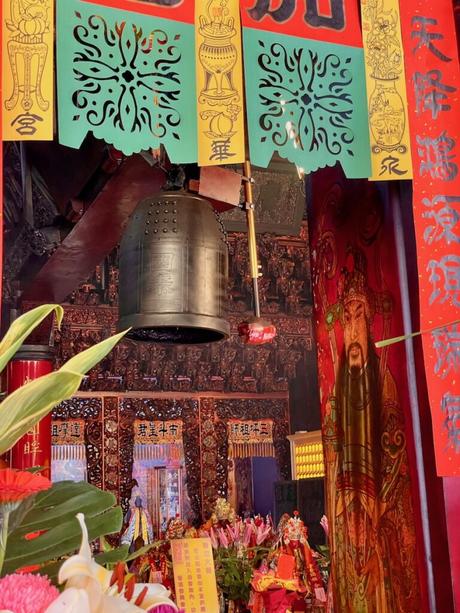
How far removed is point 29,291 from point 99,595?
436cm

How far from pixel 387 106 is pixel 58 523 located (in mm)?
1890

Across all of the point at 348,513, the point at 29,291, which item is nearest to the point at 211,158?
the point at 348,513

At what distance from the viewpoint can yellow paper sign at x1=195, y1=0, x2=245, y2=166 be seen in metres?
2.21

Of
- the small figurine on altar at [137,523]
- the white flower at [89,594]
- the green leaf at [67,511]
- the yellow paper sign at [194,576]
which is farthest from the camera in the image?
the small figurine on altar at [137,523]

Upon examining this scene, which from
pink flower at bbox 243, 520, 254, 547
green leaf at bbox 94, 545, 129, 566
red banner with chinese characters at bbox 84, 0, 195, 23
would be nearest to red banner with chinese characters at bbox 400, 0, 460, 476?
red banner with chinese characters at bbox 84, 0, 195, 23

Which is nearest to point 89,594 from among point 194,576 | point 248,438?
point 194,576

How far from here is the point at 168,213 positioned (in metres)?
2.35

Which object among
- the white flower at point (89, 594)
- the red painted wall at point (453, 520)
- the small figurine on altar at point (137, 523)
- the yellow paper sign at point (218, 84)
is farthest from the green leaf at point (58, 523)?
the small figurine on altar at point (137, 523)

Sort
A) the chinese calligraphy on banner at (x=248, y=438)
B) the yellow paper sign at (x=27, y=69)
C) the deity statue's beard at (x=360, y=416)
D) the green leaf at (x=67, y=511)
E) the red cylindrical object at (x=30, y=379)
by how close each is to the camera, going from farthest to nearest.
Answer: the chinese calligraphy on banner at (x=248, y=438) < the red cylindrical object at (x=30, y=379) < the deity statue's beard at (x=360, y=416) < the yellow paper sign at (x=27, y=69) < the green leaf at (x=67, y=511)

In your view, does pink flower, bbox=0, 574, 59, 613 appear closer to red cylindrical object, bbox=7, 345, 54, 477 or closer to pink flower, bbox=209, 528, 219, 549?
red cylindrical object, bbox=7, 345, 54, 477

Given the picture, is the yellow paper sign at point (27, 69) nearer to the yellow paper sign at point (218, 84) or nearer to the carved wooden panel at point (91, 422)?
the yellow paper sign at point (218, 84)

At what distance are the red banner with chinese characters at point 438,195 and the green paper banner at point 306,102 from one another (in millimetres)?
167

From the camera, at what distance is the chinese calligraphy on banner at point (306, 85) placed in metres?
2.28

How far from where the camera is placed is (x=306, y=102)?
234 centimetres
